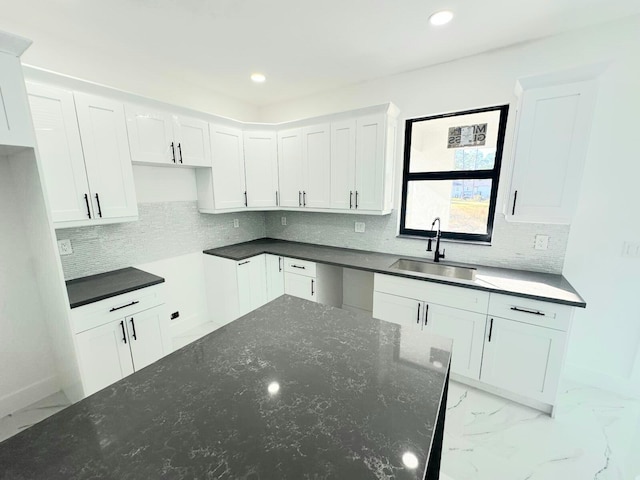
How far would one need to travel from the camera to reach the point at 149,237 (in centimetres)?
265

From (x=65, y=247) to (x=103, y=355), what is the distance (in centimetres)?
93

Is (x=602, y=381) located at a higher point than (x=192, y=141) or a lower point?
lower

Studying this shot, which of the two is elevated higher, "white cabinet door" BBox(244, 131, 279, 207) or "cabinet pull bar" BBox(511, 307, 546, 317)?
"white cabinet door" BBox(244, 131, 279, 207)

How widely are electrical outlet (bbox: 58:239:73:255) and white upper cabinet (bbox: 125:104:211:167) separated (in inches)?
33.6

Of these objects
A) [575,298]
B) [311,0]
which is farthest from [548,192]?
[311,0]

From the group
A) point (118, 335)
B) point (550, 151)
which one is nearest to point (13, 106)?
point (118, 335)

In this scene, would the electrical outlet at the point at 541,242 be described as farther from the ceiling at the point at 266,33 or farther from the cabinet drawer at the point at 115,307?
the cabinet drawer at the point at 115,307

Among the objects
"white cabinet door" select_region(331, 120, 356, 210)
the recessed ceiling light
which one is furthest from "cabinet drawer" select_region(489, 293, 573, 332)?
the recessed ceiling light

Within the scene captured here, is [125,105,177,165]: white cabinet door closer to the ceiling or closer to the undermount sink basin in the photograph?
the ceiling

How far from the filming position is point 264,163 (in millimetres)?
3232

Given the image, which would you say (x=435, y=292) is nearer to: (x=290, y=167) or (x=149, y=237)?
(x=290, y=167)

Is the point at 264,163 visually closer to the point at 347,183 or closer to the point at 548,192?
the point at 347,183

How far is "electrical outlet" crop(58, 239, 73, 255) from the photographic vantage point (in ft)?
6.87

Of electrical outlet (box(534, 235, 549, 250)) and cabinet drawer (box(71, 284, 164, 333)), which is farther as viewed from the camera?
electrical outlet (box(534, 235, 549, 250))
